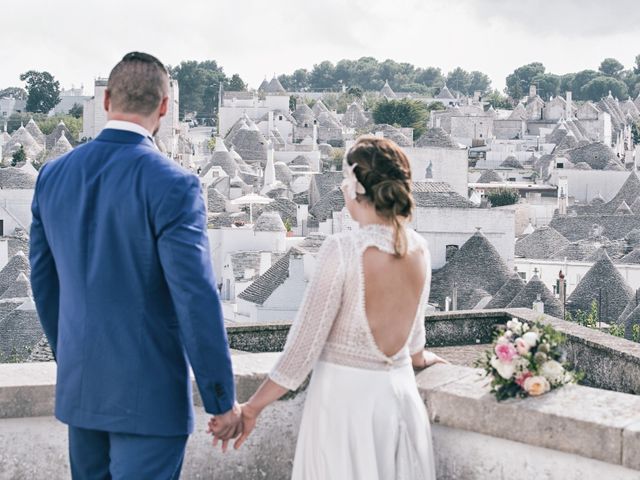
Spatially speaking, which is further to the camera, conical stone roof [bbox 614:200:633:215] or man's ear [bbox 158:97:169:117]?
conical stone roof [bbox 614:200:633:215]

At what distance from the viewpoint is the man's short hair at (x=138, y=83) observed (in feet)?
13.0

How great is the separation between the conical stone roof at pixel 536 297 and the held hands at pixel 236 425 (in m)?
25.8

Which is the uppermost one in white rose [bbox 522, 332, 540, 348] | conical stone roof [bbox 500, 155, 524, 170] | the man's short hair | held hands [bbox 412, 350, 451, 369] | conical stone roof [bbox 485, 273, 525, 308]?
the man's short hair

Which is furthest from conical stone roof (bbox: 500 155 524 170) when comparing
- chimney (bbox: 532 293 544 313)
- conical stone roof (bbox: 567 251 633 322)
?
chimney (bbox: 532 293 544 313)

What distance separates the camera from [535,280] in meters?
31.1

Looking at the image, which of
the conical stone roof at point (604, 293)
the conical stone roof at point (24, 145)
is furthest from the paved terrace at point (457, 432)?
the conical stone roof at point (24, 145)

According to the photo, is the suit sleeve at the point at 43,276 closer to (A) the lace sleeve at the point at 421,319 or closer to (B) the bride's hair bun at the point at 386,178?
(B) the bride's hair bun at the point at 386,178

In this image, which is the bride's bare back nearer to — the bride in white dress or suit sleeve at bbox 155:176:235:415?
the bride in white dress

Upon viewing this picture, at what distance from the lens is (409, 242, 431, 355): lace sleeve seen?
424cm

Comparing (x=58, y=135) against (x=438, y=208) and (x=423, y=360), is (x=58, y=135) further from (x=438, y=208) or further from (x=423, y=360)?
(x=423, y=360)

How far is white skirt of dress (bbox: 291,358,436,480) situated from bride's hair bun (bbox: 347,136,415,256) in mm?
453

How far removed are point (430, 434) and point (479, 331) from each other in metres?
3.83

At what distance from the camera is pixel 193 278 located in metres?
3.81

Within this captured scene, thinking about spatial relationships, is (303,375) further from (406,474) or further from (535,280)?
(535,280)
